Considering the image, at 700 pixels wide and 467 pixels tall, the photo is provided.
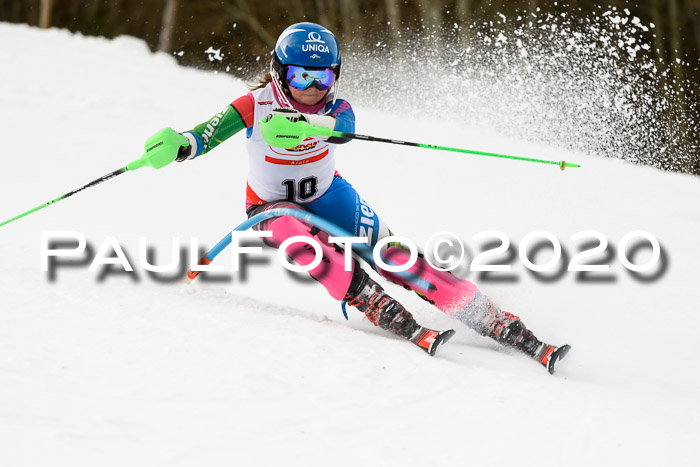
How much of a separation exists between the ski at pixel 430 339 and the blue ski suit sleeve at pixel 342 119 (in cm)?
90

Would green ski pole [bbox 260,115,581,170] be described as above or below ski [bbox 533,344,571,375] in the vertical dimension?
above

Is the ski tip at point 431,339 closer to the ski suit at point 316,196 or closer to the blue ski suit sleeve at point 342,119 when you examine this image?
the ski suit at point 316,196

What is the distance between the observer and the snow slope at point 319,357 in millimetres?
1953

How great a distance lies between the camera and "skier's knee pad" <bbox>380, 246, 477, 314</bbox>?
10.4 ft

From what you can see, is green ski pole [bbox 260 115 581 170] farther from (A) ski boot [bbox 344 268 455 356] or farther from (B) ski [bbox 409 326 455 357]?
(B) ski [bbox 409 326 455 357]

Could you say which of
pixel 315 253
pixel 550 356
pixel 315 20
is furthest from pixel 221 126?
pixel 315 20

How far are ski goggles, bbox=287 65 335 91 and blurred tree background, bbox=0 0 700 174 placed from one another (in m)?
12.0

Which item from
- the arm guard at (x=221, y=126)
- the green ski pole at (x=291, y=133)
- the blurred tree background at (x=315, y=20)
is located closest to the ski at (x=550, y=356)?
the green ski pole at (x=291, y=133)

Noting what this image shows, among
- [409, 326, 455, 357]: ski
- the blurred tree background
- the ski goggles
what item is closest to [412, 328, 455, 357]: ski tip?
[409, 326, 455, 357]: ski

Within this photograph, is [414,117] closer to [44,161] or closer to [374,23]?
[44,161]

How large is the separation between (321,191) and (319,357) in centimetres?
125

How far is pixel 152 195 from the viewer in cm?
622

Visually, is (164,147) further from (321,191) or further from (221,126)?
(321,191)

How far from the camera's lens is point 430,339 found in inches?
114
